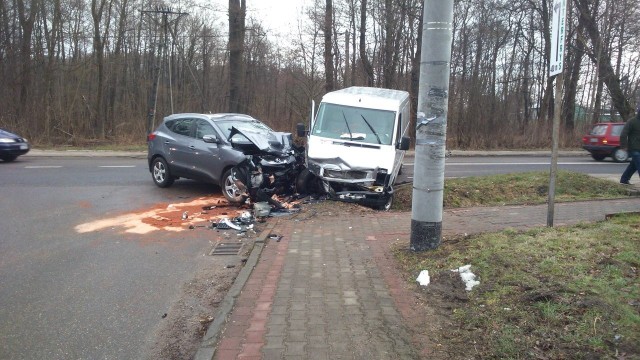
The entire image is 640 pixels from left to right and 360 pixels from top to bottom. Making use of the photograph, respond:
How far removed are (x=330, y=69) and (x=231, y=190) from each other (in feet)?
66.8

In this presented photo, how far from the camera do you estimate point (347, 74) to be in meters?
32.8

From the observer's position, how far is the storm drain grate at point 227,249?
24.6 feet

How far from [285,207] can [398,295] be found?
17.3 ft

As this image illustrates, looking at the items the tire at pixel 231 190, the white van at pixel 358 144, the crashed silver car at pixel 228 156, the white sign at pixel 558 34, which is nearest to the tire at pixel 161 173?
the crashed silver car at pixel 228 156

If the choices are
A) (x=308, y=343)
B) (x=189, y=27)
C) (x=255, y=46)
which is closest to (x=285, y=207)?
Answer: (x=308, y=343)

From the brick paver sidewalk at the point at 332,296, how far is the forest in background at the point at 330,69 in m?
21.2

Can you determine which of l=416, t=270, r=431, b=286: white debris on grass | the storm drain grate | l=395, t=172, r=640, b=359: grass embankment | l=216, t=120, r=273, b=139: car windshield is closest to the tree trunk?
l=216, t=120, r=273, b=139: car windshield

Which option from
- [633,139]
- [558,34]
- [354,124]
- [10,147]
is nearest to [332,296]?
[558,34]

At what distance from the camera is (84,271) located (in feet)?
21.7

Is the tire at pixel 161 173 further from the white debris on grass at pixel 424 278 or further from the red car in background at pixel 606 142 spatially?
the red car in background at pixel 606 142

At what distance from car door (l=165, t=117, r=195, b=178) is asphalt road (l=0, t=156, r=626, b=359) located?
55 cm

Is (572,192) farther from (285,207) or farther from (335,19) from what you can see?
(335,19)

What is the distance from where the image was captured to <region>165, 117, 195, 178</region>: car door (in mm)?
12383

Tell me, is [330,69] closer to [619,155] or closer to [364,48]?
[364,48]
